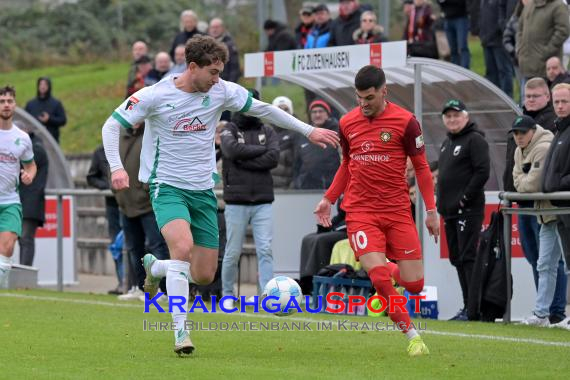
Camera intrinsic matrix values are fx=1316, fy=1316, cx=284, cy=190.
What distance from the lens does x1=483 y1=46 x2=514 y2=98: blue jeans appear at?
1862 cm

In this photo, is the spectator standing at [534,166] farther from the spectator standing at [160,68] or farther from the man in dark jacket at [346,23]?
the spectator standing at [160,68]

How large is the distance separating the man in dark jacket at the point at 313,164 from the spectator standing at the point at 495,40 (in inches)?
122

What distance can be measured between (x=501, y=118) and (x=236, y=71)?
6.77 metres

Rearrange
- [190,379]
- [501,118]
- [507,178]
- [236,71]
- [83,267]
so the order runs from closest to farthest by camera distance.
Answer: [190,379] < [507,178] < [501,118] < [236,71] < [83,267]

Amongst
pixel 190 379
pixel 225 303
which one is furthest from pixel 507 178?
pixel 190 379

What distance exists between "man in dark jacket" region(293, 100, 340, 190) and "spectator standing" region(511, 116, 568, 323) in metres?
3.86

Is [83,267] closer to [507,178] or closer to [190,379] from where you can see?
[507,178]

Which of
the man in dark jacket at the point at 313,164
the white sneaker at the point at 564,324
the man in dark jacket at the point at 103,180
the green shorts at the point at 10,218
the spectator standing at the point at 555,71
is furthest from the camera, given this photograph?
the man in dark jacket at the point at 103,180

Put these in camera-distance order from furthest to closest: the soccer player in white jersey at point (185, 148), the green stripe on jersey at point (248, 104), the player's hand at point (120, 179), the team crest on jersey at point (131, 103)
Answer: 1. the green stripe on jersey at point (248, 104)
2. the team crest on jersey at point (131, 103)
3. the soccer player in white jersey at point (185, 148)
4. the player's hand at point (120, 179)

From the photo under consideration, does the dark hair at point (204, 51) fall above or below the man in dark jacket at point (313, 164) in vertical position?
above

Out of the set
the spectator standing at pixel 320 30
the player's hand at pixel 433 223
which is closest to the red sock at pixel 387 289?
the player's hand at pixel 433 223

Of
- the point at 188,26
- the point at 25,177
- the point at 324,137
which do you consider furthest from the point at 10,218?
the point at 188,26

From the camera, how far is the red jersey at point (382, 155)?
10.3 meters

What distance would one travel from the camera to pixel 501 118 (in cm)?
1570
